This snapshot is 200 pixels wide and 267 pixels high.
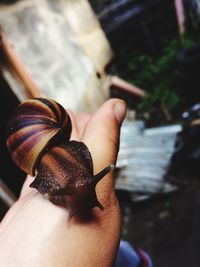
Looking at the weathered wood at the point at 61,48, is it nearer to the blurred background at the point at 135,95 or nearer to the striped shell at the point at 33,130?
the blurred background at the point at 135,95

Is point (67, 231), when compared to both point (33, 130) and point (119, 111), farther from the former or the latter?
point (119, 111)

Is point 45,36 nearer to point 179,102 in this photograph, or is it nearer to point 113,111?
point 179,102

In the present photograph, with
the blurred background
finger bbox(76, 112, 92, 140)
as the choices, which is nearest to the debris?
the blurred background

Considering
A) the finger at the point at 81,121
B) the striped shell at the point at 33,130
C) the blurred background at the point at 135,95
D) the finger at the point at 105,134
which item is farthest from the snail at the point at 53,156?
the blurred background at the point at 135,95

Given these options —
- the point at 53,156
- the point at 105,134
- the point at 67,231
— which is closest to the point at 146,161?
the point at 105,134

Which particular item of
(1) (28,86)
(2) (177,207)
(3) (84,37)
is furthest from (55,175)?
(3) (84,37)
